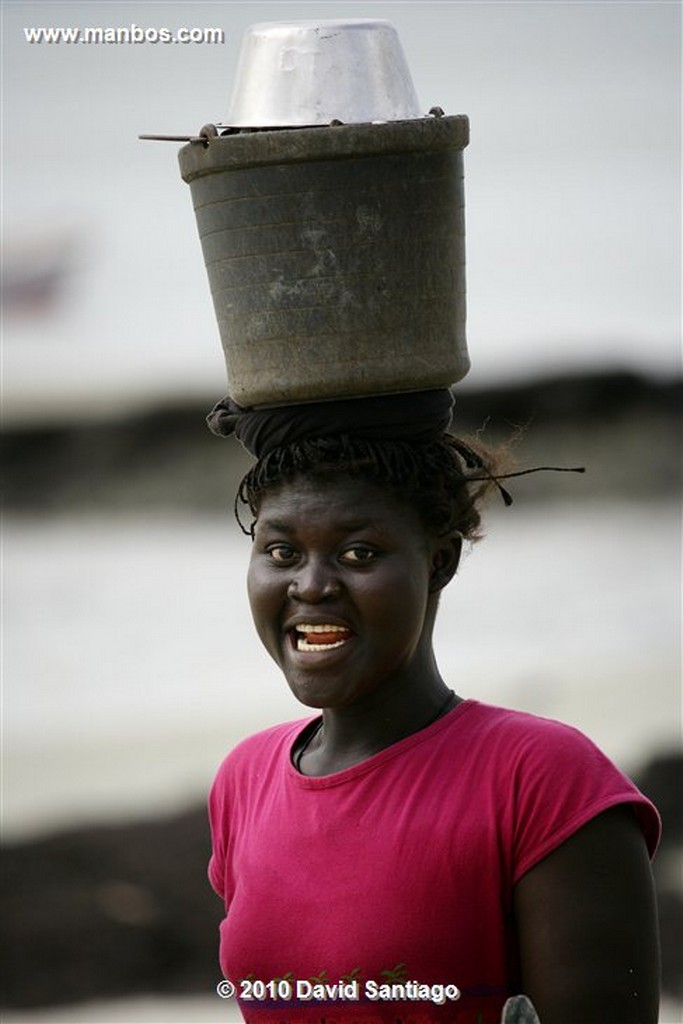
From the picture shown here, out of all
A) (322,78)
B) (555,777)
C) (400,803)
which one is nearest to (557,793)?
(555,777)

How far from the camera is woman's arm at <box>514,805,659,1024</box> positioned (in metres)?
2.55

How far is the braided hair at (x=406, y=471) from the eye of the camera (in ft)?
8.97

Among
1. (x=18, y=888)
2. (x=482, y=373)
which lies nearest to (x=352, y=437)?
(x=482, y=373)

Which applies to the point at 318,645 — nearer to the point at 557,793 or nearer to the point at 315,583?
the point at 315,583

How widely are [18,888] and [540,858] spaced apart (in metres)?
4.07

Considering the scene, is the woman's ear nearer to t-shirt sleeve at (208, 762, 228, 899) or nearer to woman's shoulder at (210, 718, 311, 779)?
woman's shoulder at (210, 718, 311, 779)

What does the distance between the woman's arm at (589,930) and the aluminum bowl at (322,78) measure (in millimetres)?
1114

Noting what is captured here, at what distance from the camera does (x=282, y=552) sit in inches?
109

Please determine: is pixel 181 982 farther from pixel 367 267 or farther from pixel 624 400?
pixel 367 267

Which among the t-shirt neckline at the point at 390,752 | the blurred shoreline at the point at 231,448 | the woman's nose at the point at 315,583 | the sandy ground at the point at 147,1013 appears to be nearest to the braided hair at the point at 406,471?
the woman's nose at the point at 315,583

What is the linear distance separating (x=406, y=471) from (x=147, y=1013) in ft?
11.8

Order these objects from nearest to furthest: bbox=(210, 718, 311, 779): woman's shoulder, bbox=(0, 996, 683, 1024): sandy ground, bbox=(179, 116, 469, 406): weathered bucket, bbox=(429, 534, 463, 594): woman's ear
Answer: bbox=(179, 116, 469, 406): weathered bucket, bbox=(429, 534, 463, 594): woman's ear, bbox=(210, 718, 311, 779): woman's shoulder, bbox=(0, 996, 683, 1024): sandy ground

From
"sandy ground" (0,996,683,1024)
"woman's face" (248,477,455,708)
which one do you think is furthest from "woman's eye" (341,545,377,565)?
"sandy ground" (0,996,683,1024)

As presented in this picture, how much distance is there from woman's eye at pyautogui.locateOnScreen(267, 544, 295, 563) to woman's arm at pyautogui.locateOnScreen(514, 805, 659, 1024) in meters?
0.60
